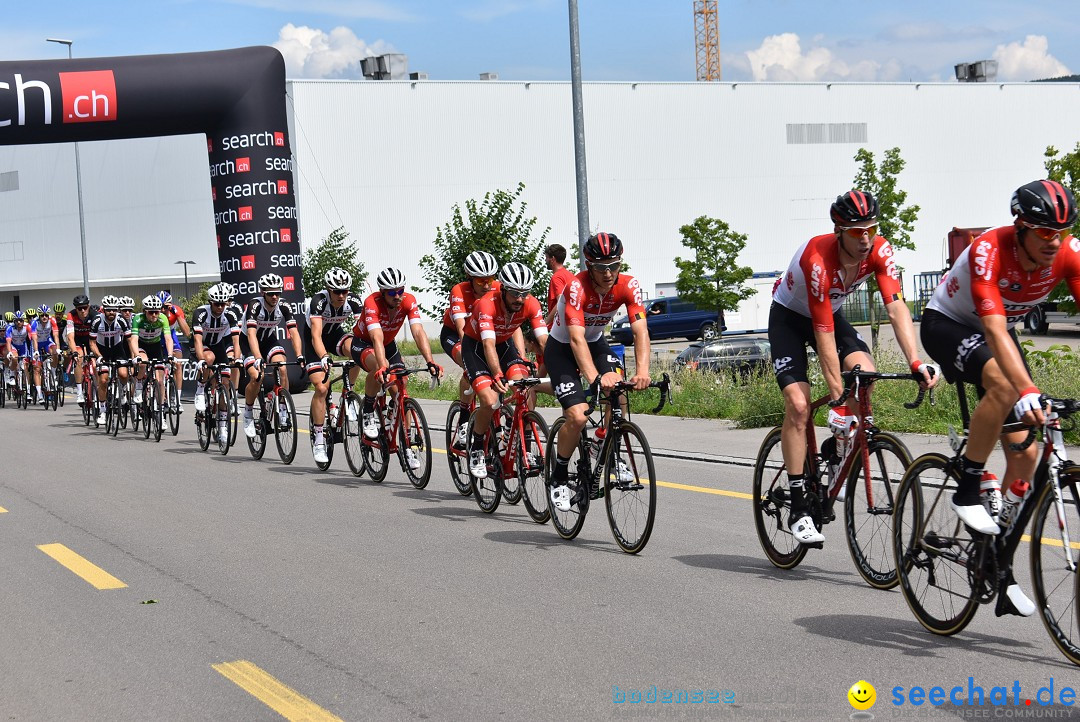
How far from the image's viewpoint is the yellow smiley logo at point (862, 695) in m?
4.52

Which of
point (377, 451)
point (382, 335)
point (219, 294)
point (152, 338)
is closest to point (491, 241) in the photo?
point (152, 338)

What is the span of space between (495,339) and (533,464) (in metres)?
1.03

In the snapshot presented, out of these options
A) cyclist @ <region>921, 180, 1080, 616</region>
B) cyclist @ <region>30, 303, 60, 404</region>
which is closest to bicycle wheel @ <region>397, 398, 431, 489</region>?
cyclist @ <region>921, 180, 1080, 616</region>

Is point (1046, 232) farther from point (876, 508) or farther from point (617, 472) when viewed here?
point (617, 472)

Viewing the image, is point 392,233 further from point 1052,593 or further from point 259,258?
point 1052,593

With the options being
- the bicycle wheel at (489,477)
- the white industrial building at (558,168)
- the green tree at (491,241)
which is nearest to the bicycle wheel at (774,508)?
the bicycle wheel at (489,477)

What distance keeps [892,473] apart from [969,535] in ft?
3.17

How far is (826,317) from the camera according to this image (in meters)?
6.11

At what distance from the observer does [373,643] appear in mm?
5762

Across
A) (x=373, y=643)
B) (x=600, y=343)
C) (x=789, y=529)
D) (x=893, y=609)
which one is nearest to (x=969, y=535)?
(x=893, y=609)

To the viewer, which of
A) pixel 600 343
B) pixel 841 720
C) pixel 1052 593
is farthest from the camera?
pixel 600 343

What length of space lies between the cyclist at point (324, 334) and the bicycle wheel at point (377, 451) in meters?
0.72

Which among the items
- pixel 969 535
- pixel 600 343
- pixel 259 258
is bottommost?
pixel 969 535

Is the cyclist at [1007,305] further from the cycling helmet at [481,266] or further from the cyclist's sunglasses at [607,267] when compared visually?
the cycling helmet at [481,266]
